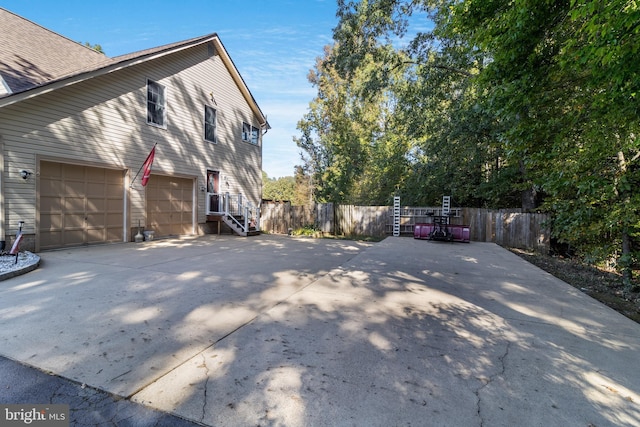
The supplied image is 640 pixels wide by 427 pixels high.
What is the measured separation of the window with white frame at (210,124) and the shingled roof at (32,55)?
3804mm

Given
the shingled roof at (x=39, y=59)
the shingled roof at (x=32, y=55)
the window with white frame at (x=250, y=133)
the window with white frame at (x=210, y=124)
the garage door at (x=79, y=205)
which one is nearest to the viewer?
the shingled roof at (x=39, y=59)

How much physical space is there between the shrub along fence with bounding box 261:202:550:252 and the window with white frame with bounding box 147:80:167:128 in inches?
251

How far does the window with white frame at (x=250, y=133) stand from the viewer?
14.8m

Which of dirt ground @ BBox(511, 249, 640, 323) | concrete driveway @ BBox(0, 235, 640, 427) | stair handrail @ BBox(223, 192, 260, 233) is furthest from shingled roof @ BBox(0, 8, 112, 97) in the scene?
dirt ground @ BBox(511, 249, 640, 323)

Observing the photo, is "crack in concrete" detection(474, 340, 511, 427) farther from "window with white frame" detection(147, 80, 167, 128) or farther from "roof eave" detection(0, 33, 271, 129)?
"window with white frame" detection(147, 80, 167, 128)

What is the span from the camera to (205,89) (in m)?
12.5

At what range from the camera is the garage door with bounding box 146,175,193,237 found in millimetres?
10531

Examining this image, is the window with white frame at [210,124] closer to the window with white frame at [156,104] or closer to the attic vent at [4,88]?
the window with white frame at [156,104]

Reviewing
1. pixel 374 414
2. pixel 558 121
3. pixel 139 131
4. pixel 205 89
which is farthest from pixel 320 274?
pixel 205 89

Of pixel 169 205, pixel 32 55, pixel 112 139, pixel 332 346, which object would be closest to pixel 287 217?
pixel 169 205

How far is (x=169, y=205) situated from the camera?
36.7 feet

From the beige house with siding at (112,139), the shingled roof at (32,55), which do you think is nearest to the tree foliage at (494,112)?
the beige house with siding at (112,139)

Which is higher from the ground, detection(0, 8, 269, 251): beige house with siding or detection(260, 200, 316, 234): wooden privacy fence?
detection(0, 8, 269, 251): beige house with siding

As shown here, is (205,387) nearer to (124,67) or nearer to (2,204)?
(2,204)
